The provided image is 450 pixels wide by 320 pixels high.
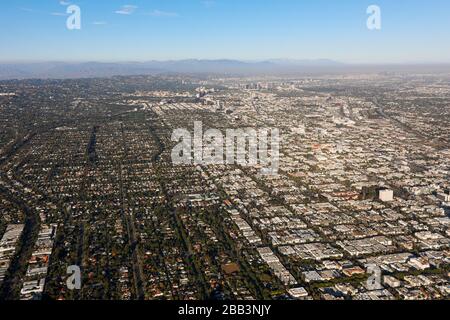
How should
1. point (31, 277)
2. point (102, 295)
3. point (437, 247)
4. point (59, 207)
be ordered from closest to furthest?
1. point (102, 295)
2. point (31, 277)
3. point (437, 247)
4. point (59, 207)

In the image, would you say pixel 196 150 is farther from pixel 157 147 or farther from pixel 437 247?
pixel 437 247

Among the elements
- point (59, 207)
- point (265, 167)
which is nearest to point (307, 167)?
point (265, 167)

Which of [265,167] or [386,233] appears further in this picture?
[265,167]

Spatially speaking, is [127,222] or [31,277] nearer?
[31,277]

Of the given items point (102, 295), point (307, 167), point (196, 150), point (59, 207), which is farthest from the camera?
point (196, 150)

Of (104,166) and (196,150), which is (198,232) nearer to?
(104,166)

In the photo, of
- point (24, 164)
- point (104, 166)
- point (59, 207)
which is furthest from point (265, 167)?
point (24, 164)

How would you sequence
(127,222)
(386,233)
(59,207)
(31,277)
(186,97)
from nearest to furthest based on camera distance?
(31,277), (386,233), (127,222), (59,207), (186,97)
